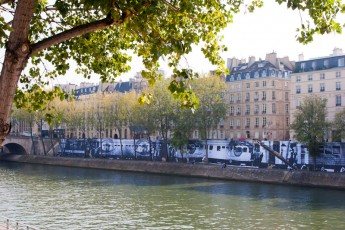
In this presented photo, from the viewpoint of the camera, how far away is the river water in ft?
98.1

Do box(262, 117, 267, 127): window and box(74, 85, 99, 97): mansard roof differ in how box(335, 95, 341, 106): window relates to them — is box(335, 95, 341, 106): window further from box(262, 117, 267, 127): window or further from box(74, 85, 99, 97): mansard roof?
box(74, 85, 99, 97): mansard roof

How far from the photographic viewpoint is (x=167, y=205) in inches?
1458

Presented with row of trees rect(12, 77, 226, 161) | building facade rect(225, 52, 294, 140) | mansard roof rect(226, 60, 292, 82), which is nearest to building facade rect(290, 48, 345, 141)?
building facade rect(225, 52, 294, 140)

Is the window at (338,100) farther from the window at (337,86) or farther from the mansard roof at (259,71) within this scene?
the mansard roof at (259,71)

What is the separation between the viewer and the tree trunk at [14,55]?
7770 mm

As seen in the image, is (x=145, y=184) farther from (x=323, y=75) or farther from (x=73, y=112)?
(x=73, y=112)

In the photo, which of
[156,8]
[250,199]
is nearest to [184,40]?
[156,8]

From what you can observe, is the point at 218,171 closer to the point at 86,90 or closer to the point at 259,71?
the point at 259,71

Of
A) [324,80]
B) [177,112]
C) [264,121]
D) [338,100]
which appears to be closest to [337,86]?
[338,100]

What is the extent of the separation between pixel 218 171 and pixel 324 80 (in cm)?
2416

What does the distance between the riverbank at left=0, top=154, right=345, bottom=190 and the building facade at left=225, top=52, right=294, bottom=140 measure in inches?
841

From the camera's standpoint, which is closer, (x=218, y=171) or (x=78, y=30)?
(x=78, y=30)

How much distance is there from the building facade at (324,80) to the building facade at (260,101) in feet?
21.4

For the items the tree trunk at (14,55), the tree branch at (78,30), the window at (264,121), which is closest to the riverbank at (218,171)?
the window at (264,121)
